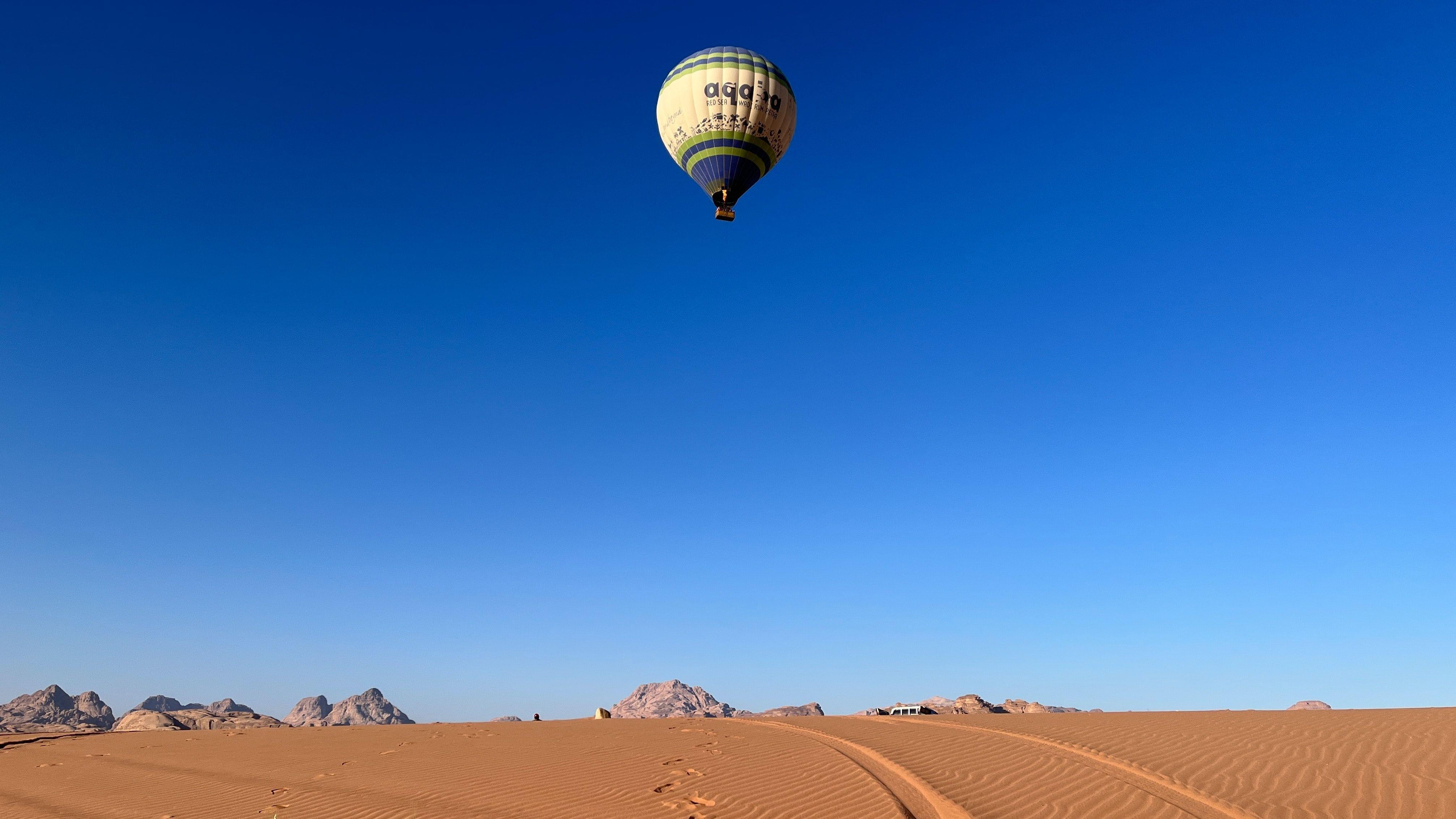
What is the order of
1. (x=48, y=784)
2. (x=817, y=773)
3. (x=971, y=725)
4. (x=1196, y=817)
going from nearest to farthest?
(x=1196, y=817) → (x=817, y=773) → (x=48, y=784) → (x=971, y=725)

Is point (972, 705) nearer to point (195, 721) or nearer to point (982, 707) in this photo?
point (982, 707)

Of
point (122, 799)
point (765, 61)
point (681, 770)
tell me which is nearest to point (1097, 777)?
point (681, 770)

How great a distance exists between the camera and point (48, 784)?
1842 cm

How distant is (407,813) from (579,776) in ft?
10.6

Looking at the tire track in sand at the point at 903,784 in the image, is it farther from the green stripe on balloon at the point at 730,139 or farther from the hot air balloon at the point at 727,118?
the green stripe on balloon at the point at 730,139

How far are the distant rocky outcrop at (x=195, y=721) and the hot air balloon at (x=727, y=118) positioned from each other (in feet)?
149

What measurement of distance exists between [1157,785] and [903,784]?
379cm

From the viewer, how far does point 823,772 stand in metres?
14.2

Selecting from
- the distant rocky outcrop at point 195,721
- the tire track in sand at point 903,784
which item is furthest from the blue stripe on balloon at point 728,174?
the distant rocky outcrop at point 195,721

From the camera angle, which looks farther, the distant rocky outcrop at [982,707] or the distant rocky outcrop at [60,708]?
the distant rocky outcrop at [60,708]

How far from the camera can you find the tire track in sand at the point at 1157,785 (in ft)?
35.7

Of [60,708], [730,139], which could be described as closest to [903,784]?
[730,139]

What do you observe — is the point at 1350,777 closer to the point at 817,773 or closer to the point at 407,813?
the point at 817,773

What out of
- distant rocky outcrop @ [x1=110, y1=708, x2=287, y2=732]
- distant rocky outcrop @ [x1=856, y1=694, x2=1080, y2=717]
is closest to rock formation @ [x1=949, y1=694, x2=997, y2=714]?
distant rocky outcrop @ [x1=856, y1=694, x2=1080, y2=717]
